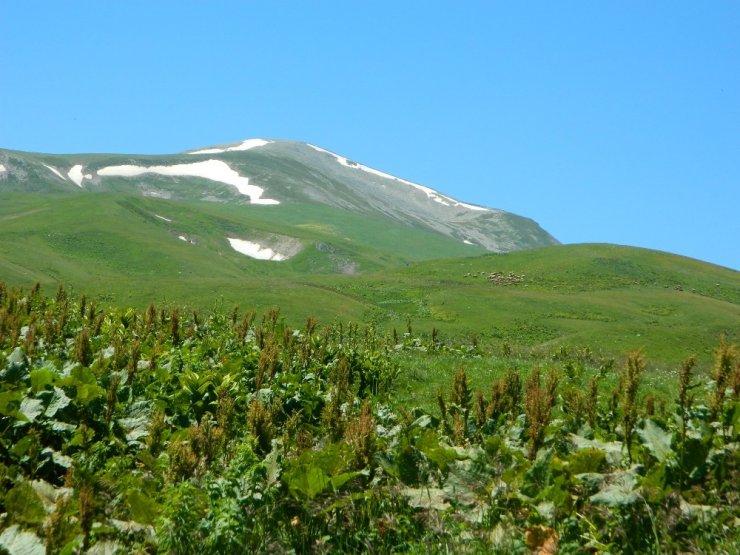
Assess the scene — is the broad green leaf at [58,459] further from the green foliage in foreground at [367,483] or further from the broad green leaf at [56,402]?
the broad green leaf at [56,402]

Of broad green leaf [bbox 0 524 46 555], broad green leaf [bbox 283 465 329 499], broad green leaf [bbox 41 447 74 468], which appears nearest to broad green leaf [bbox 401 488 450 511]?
broad green leaf [bbox 283 465 329 499]

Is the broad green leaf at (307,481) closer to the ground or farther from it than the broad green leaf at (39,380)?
farther from it

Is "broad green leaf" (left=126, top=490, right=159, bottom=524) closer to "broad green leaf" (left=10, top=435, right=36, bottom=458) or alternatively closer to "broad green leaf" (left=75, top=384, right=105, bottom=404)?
"broad green leaf" (left=10, top=435, right=36, bottom=458)

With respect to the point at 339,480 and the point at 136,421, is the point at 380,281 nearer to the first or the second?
the point at 136,421

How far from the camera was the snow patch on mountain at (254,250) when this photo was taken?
132 metres

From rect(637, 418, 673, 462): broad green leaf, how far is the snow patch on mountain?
125 metres

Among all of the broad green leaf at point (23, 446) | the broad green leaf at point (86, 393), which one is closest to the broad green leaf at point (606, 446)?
the broad green leaf at point (23, 446)

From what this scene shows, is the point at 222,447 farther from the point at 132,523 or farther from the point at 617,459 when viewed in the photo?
Answer: the point at 617,459

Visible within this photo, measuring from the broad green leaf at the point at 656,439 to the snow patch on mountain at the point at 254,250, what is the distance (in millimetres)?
125262

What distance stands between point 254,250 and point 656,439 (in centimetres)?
13090

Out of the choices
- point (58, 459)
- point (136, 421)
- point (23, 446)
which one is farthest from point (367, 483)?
point (136, 421)

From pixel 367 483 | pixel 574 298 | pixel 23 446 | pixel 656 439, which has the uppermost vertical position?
pixel 574 298

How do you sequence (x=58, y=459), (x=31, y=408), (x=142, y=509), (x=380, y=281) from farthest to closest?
(x=380, y=281), (x=31, y=408), (x=58, y=459), (x=142, y=509)

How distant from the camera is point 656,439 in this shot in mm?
6250
